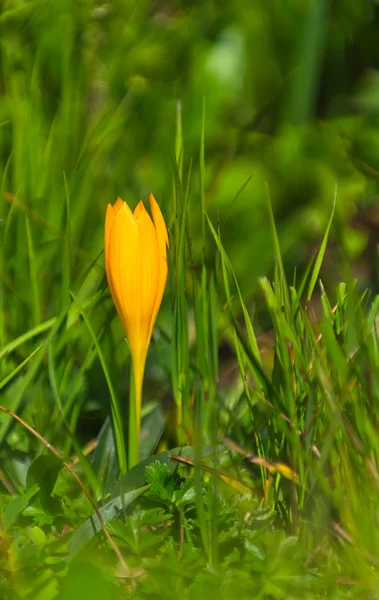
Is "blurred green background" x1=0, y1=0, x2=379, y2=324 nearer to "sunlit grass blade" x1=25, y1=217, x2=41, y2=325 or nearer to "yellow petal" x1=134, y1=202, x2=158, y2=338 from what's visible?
"sunlit grass blade" x1=25, y1=217, x2=41, y2=325

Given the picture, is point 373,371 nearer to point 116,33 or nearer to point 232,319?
point 232,319

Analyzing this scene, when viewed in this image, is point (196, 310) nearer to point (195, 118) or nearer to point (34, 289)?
point (34, 289)

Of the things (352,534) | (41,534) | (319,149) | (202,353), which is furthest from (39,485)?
(319,149)

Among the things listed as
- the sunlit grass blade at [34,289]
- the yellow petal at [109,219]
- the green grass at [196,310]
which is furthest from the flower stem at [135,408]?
the sunlit grass blade at [34,289]

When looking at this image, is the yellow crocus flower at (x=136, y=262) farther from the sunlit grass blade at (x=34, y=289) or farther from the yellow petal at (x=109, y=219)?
the sunlit grass blade at (x=34, y=289)

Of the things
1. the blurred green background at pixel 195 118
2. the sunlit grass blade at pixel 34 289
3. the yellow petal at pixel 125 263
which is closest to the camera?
the yellow petal at pixel 125 263

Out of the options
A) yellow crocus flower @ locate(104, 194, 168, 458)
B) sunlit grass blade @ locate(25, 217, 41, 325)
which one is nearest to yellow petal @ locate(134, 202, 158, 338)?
yellow crocus flower @ locate(104, 194, 168, 458)

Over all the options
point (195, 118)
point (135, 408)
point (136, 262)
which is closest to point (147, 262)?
point (136, 262)
